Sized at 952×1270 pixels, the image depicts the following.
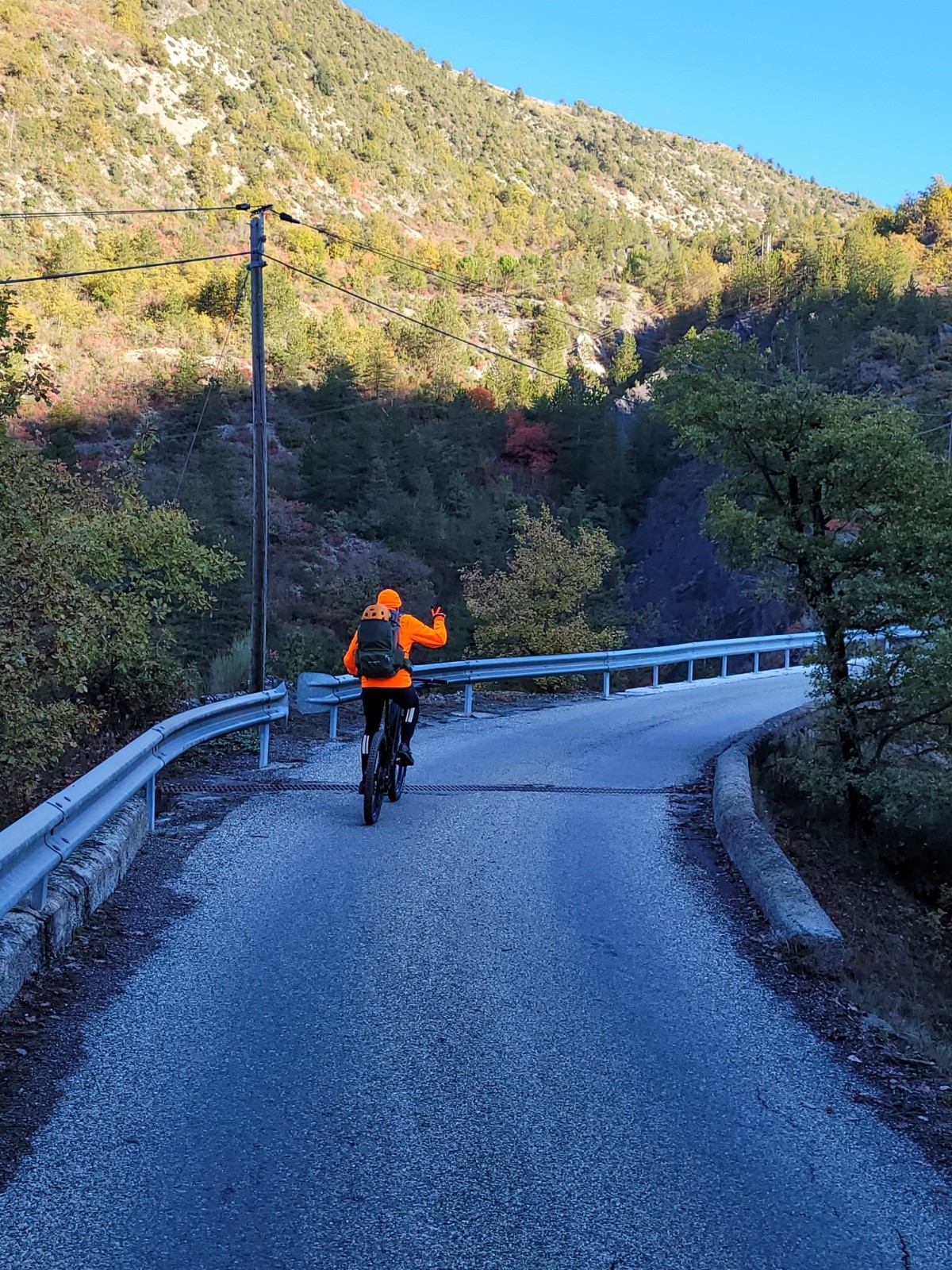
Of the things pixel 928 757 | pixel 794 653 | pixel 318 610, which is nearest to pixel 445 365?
pixel 318 610

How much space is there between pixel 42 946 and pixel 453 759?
7.49 m

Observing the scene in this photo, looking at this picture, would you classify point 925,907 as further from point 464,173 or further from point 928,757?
point 464,173

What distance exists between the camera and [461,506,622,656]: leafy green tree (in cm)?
2500

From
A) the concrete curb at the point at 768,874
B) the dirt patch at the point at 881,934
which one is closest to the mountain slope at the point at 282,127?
the dirt patch at the point at 881,934

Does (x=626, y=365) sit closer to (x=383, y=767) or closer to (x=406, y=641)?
(x=406, y=641)

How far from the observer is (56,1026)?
4.62 metres

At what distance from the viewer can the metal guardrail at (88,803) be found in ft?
16.1

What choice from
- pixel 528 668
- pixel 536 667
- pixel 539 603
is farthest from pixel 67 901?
pixel 539 603

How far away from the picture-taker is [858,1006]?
5340 mm

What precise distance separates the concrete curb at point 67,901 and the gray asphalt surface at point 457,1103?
17.3 inches

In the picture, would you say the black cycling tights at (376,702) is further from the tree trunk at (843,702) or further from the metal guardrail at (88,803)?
the tree trunk at (843,702)

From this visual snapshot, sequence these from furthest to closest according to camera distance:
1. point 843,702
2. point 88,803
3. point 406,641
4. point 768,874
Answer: point 843,702 → point 406,641 → point 768,874 → point 88,803

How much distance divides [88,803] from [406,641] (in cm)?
359

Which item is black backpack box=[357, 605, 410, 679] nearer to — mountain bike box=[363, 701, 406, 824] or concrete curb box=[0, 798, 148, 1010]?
mountain bike box=[363, 701, 406, 824]
